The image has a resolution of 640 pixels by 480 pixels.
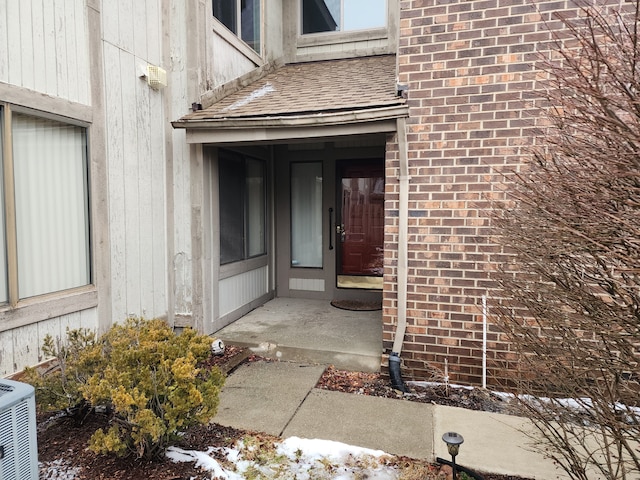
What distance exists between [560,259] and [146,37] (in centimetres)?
464

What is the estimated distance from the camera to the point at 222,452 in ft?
9.20

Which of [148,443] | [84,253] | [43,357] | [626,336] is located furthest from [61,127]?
[626,336]

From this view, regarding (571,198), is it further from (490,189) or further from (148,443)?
(148,443)

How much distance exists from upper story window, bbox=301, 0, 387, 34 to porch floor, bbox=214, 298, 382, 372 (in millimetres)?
4913

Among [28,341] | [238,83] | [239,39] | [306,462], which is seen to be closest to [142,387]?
[306,462]

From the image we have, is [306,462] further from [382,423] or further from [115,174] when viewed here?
[115,174]

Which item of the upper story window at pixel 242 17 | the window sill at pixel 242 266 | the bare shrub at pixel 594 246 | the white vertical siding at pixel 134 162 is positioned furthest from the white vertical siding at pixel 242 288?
the bare shrub at pixel 594 246

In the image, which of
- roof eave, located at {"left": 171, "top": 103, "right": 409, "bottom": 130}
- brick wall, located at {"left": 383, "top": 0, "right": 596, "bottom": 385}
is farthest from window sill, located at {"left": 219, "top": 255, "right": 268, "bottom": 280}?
brick wall, located at {"left": 383, "top": 0, "right": 596, "bottom": 385}

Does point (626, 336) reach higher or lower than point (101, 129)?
lower

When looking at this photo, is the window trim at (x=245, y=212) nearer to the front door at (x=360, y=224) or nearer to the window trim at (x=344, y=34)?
the front door at (x=360, y=224)

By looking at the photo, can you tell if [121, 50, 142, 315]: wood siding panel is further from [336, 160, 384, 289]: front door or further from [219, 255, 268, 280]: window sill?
[336, 160, 384, 289]: front door

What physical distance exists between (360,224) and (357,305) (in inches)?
53.6

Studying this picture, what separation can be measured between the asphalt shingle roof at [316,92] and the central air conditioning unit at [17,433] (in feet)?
10.8

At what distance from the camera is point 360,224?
22.4 feet
